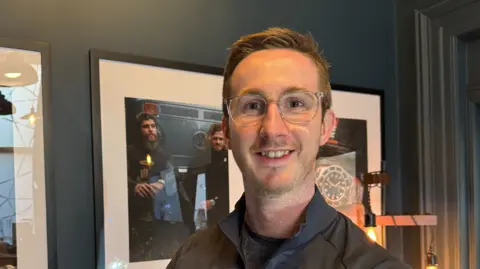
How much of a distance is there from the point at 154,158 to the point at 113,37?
0.37 metres

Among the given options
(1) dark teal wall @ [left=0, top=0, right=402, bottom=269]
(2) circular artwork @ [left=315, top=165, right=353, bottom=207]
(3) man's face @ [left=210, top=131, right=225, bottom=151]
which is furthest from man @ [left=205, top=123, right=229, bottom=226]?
(2) circular artwork @ [left=315, top=165, right=353, bottom=207]

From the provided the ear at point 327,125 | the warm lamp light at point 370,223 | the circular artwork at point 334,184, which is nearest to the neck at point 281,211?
the ear at point 327,125

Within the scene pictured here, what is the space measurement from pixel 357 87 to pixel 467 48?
0.41 meters

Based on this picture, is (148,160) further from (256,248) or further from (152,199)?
(256,248)

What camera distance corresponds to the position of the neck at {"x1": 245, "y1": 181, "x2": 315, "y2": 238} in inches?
41.9

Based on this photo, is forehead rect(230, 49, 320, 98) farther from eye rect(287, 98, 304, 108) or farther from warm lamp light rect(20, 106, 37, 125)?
warm lamp light rect(20, 106, 37, 125)

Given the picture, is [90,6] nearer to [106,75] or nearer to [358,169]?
[106,75]

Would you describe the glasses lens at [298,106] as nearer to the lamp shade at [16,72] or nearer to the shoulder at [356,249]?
the shoulder at [356,249]

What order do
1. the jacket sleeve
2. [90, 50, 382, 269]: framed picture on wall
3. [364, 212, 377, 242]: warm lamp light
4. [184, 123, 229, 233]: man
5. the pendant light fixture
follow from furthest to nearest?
1. [364, 212, 377, 242]: warm lamp light
2. [184, 123, 229, 233]: man
3. [90, 50, 382, 269]: framed picture on wall
4. the pendant light fixture
5. the jacket sleeve

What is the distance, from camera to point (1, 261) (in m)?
1.31

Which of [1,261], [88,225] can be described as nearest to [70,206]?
[88,225]

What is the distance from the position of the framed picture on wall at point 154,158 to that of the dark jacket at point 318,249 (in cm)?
41

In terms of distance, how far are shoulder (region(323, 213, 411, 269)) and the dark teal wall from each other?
0.73 meters

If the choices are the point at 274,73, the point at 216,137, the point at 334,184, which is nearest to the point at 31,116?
the point at 216,137
